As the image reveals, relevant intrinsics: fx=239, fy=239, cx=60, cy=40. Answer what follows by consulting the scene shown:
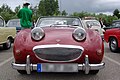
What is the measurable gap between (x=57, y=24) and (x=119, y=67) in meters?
2.00

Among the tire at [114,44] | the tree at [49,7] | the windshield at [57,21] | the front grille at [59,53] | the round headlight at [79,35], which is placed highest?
the tree at [49,7]

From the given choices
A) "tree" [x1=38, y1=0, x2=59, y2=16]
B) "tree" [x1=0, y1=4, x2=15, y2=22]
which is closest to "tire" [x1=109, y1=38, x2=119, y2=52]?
"tree" [x1=0, y1=4, x2=15, y2=22]

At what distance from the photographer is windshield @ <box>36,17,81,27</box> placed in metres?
6.28

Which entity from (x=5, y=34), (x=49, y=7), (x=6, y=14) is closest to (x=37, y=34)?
(x=5, y=34)

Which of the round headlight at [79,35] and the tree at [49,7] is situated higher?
the tree at [49,7]

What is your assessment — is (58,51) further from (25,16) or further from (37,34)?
(25,16)

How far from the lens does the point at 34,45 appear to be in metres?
4.74

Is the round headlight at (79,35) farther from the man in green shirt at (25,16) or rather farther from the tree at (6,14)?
the tree at (6,14)

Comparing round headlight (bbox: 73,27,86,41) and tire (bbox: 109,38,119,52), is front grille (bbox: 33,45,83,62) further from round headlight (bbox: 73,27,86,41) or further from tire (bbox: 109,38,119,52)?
tire (bbox: 109,38,119,52)

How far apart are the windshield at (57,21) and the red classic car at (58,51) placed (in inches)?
46.1

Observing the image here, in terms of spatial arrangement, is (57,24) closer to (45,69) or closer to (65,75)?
(65,75)

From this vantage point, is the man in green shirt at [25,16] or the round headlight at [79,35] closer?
the round headlight at [79,35]

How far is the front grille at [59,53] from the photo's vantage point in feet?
15.0

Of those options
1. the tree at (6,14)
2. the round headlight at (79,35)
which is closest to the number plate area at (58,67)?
the round headlight at (79,35)
